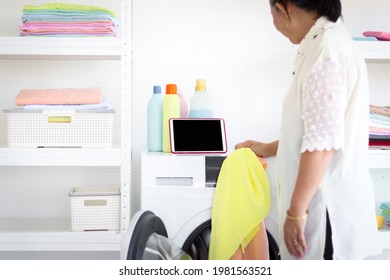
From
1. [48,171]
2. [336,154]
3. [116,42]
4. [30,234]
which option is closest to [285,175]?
[336,154]

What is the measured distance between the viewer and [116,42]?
1.80m

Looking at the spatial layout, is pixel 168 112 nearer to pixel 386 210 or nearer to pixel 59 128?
pixel 59 128

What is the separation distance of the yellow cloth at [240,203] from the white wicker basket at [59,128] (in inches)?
21.0

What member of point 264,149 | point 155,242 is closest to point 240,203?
point 264,149

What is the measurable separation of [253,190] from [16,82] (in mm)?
1258

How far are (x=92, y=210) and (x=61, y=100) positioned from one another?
46cm

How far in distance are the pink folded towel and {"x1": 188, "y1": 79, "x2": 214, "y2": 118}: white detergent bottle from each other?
1.26ft

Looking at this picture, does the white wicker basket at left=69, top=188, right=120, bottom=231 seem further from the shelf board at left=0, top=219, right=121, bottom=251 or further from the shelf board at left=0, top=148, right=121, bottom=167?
the shelf board at left=0, top=148, right=121, bottom=167

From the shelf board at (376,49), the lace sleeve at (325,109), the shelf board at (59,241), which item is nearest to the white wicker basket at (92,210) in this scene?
the shelf board at (59,241)

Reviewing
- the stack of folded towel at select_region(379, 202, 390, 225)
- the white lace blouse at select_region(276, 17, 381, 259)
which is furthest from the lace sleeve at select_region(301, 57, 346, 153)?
the stack of folded towel at select_region(379, 202, 390, 225)

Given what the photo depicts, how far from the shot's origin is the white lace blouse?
3.47 ft

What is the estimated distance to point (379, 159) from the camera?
192 centimetres
